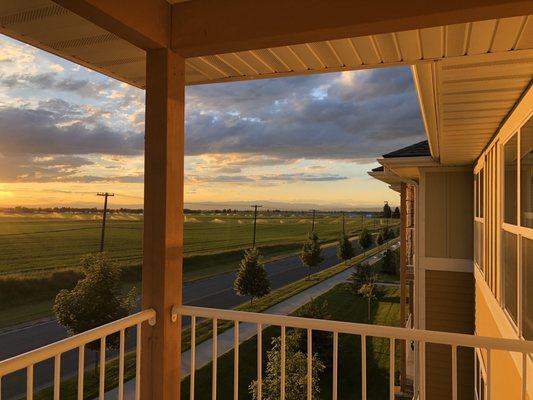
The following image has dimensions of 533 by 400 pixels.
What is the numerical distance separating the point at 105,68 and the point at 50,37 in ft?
1.46

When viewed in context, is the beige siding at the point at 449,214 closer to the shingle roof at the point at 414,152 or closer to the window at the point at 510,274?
the shingle roof at the point at 414,152

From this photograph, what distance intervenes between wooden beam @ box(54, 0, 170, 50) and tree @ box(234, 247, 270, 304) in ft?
68.4

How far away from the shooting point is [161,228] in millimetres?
2170

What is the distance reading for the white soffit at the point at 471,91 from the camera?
2387 mm

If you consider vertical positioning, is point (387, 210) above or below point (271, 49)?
below

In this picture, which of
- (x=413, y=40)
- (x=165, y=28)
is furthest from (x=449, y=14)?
(x=165, y=28)

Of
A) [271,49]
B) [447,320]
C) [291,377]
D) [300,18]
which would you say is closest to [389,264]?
[291,377]

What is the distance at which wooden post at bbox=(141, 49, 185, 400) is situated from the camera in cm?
217

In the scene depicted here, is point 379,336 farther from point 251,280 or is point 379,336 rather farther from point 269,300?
point 269,300

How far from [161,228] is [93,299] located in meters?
11.5

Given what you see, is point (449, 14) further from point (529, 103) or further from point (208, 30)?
point (529, 103)

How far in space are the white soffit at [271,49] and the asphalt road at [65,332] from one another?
4.93 metres

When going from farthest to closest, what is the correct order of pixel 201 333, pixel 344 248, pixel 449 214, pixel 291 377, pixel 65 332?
1. pixel 344 248
2. pixel 201 333
3. pixel 65 332
4. pixel 291 377
5. pixel 449 214

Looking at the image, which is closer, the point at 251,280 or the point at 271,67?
the point at 271,67
